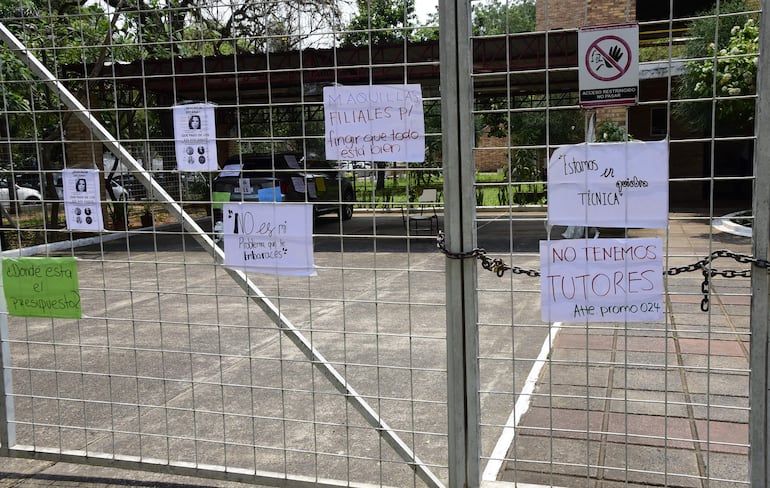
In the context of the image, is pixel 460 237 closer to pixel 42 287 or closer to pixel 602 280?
pixel 602 280

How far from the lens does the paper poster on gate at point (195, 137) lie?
3.07 meters

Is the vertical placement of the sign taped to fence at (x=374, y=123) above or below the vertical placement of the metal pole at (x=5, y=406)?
above

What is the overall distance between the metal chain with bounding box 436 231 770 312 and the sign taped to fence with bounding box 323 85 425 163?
42cm

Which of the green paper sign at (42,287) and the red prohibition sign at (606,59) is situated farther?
the green paper sign at (42,287)

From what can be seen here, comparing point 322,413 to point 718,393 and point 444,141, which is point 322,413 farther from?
point 718,393

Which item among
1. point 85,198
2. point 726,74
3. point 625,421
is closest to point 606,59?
point 625,421

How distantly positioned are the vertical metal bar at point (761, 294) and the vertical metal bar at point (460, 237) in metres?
1.03

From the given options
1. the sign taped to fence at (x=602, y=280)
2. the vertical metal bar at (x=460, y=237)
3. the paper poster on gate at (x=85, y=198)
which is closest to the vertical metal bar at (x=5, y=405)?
the paper poster on gate at (x=85, y=198)

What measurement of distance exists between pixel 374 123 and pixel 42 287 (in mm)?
2087

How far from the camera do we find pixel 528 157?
2119 centimetres

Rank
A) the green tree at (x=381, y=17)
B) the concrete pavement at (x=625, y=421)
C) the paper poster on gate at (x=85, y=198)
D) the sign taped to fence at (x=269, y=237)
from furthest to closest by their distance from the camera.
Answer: the paper poster on gate at (x=85, y=198) < the sign taped to fence at (x=269, y=237) < the concrete pavement at (x=625, y=421) < the green tree at (x=381, y=17)

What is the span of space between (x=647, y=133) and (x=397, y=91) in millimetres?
20488

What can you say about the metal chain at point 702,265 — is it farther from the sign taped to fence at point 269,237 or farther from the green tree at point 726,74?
the green tree at point 726,74

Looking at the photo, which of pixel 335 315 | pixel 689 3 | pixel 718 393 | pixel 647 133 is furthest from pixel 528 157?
pixel 718 393
